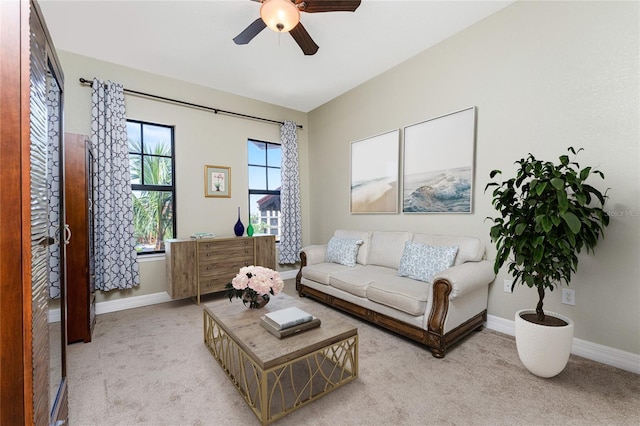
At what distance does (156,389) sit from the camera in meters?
1.82

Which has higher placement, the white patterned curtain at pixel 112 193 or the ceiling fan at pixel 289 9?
the ceiling fan at pixel 289 9

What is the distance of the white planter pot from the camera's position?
181 centimetres

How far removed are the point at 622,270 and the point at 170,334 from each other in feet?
12.5

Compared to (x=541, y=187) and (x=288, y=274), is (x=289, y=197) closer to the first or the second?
(x=288, y=274)

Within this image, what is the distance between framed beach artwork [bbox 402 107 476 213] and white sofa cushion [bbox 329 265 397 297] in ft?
2.80

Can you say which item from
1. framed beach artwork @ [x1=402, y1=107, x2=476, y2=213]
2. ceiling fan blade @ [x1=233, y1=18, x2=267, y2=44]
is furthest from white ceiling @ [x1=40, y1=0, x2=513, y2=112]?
framed beach artwork @ [x1=402, y1=107, x2=476, y2=213]

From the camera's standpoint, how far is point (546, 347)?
1.83 meters

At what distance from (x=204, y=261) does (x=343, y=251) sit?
5.91ft

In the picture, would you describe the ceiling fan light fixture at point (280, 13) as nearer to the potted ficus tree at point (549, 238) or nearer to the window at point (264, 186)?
the potted ficus tree at point (549, 238)

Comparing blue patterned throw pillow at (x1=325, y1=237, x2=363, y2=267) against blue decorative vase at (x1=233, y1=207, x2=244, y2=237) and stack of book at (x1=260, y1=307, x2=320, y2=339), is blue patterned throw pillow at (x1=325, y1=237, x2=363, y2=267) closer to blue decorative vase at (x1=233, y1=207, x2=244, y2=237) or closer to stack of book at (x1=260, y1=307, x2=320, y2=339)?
blue decorative vase at (x1=233, y1=207, x2=244, y2=237)

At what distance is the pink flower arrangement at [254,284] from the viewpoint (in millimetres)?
2125

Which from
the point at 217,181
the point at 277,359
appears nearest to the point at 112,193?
the point at 217,181

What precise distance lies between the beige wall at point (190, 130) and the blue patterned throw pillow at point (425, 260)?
252cm

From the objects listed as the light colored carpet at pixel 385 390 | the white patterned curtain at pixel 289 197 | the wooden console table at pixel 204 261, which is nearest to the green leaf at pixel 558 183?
the light colored carpet at pixel 385 390
